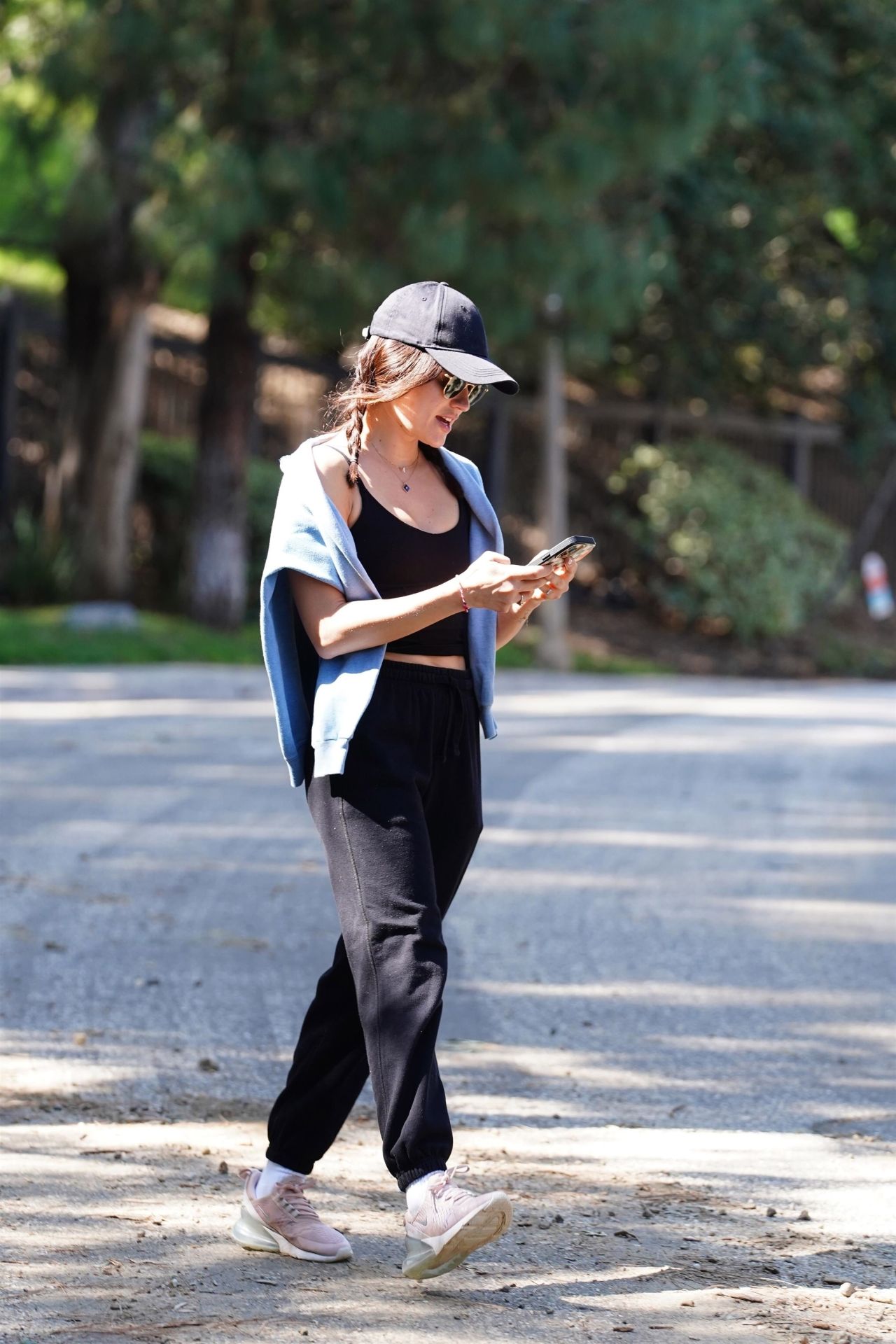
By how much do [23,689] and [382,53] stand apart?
6067 mm

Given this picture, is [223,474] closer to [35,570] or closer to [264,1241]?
[35,570]

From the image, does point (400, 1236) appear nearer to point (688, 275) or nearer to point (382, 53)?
point (382, 53)

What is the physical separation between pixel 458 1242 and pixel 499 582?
1.24m

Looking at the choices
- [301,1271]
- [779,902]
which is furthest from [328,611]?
[779,902]

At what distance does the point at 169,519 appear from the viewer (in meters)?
18.4

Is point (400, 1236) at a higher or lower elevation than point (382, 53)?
lower

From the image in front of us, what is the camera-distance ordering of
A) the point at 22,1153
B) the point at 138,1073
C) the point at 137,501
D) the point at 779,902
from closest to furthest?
the point at 22,1153 → the point at 138,1073 → the point at 779,902 → the point at 137,501

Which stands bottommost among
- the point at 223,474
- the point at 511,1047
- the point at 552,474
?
the point at 511,1047

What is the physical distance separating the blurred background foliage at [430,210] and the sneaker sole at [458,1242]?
1061cm

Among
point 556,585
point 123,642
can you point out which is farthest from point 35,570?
point 556,585

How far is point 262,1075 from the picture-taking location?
509 cm

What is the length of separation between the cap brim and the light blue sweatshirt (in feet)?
1.10

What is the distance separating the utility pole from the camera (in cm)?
1745

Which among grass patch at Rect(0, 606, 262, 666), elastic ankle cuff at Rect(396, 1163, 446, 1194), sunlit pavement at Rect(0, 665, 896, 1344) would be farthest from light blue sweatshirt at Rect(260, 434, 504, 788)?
grass patch at Rect(0, 606, 262, 666)
